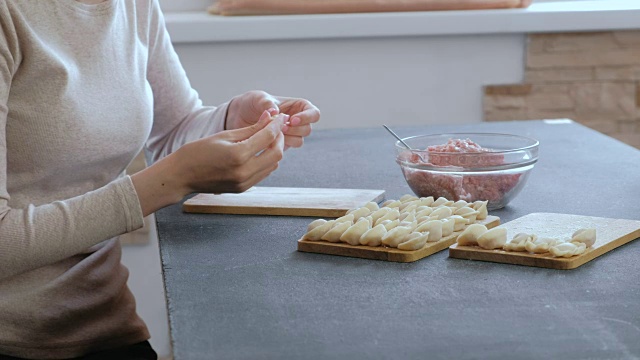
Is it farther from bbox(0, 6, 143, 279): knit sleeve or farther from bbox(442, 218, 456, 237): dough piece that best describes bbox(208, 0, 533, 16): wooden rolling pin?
bbox(442, 218, 456, 237): dough piece

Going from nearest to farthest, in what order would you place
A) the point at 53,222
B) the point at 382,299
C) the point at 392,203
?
1. the point at 382,299
2. the point at 53,222
3. the point at 392,203

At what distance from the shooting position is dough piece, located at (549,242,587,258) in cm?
105

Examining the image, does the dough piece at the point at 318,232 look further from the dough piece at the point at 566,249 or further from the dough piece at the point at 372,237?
the dough piece at the point at 566,249

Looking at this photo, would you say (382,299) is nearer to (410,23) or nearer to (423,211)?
(423,211)

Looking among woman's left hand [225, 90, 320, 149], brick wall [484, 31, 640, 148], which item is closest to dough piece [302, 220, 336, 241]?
woman's left hand [225, 90, 320, 149]

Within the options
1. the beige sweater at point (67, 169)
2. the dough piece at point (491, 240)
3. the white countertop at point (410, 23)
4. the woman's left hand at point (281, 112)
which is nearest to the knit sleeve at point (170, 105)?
the woman's left hand at point (281, 112)

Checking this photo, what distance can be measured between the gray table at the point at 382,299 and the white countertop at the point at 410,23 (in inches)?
53.6

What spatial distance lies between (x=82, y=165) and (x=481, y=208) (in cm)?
57

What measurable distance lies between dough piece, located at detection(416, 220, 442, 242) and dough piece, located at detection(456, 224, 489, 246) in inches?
1.1

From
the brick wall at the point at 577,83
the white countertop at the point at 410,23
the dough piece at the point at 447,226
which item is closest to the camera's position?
the dough piece at the point at 447,226

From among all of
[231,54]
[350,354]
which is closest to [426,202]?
[350,354]

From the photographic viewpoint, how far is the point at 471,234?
1.10 metres

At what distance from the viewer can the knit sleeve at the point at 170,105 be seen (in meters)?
1.64

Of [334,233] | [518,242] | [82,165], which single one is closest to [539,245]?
[518,242]
